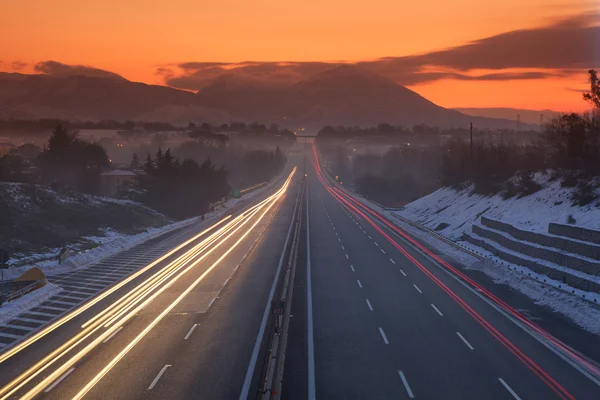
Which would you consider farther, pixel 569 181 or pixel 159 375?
pixel 569 181

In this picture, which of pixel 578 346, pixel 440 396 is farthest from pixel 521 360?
pixel 440 396

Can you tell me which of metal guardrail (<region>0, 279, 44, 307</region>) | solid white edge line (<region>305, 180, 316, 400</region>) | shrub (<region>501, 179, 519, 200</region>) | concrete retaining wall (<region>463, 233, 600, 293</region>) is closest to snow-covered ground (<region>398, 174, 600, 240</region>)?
shrub (<region>501, 179, 519, 200</region>)

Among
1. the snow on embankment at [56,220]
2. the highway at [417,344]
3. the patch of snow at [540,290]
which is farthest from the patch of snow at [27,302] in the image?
the patch of snow at [540,290]

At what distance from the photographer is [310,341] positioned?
26078mm

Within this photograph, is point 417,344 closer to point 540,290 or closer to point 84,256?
point 540,290

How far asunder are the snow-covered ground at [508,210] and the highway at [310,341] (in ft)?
32.8

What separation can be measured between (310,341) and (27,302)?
16191 mm

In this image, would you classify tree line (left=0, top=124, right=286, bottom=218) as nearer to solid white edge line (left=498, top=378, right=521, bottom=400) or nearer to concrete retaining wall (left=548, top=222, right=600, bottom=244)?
concrete retaining wall (left=548, top=222, right=600, bottom=244)

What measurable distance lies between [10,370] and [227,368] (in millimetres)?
7658

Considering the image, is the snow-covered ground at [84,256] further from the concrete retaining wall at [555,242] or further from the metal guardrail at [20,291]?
the concrete retaining wall at [555,242]

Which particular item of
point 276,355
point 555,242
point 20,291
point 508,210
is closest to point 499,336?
point 276,355

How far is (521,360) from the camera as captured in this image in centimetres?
2325

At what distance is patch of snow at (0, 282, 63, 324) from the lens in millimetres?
30781

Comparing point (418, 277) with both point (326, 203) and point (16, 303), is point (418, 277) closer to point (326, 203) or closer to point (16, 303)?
point (16, 303)
